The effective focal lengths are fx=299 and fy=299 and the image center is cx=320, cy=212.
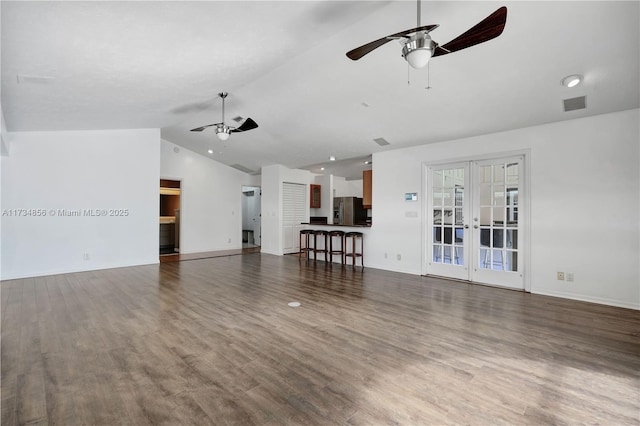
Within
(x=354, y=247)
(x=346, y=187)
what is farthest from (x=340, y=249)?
(x=346, y=187)

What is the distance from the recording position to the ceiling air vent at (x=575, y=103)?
3836mm

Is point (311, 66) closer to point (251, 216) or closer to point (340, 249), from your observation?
point (340, 249)

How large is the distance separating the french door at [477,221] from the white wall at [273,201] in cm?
434

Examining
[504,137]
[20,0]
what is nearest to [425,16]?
[504,137]

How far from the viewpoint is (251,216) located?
39.0 feet

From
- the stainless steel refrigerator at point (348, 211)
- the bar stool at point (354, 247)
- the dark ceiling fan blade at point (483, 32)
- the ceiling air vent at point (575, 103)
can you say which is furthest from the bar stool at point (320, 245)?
the dark ceiling fan blade at point (483, 32)

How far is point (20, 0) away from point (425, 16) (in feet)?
10.9

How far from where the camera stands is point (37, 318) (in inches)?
135

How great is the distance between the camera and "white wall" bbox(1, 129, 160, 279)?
5477 millimetres

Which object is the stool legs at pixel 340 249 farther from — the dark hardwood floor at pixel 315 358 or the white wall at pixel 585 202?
the white wall at pixel 585 202

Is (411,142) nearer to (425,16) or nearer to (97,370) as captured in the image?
(425,16)

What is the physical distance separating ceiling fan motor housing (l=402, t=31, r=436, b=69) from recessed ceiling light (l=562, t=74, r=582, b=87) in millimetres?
2305

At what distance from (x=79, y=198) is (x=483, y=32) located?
722cm

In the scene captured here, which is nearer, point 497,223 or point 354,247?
point 497,223
